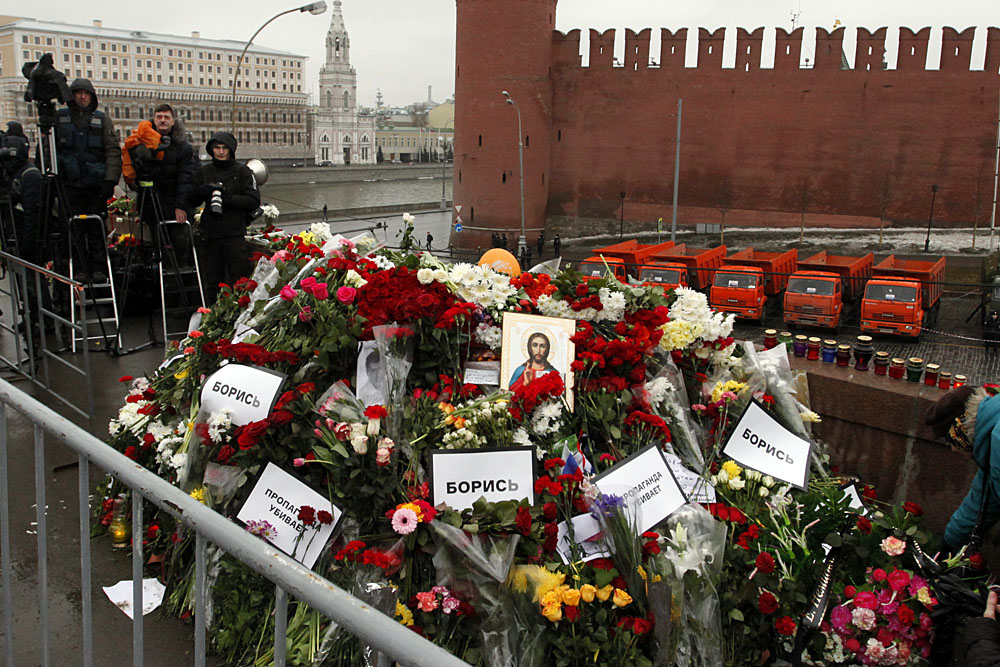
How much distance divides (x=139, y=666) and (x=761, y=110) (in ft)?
128

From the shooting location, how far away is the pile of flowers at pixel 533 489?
326cm

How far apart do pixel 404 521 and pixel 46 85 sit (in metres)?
4.61

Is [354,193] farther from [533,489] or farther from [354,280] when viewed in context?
[533,489]

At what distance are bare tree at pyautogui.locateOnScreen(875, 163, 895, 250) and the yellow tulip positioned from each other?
119 feet

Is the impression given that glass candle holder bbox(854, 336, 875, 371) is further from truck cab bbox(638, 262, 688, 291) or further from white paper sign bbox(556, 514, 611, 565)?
truck cab bbox(638, 262, 688, 291)

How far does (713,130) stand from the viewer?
126 feet

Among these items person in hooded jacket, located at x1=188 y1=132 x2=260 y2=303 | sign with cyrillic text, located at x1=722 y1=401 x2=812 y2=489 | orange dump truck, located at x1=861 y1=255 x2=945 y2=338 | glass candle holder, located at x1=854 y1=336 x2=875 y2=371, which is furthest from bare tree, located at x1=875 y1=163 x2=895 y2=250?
sign with cyrillic text, located at x1=722 y1=401 x2=812 y2=489

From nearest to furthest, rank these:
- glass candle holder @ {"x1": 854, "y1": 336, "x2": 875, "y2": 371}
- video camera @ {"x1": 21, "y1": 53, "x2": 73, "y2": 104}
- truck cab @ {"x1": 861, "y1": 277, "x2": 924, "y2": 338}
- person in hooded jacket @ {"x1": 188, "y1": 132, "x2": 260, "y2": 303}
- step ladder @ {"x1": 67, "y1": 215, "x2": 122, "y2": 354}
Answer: glass candle holder @ {"x1": 854, "y1": 336, "x2": 875, "y2": 371}, video camera @ {"x1": 21, "y1": 53, "x2": 73, "y2": 104}, person in hooded jacket @ {"x1": 188, "y1": 132, "x2": 260, "y2": 303}, step ladder @ {"x1": 67, "y1": 215, "x2": 122, "y2": 354}, truck cab @ {"x1": 861, "y1": 277, "x2": 924, "y2": 338}

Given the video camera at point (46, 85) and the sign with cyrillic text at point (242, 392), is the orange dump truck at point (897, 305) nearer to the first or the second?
the video camera at point (46, 85)

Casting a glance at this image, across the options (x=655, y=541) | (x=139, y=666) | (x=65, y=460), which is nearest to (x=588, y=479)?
(x=655, y=541)

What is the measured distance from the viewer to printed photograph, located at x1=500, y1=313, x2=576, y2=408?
4129 millimetres

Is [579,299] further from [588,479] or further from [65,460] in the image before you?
[65,460]

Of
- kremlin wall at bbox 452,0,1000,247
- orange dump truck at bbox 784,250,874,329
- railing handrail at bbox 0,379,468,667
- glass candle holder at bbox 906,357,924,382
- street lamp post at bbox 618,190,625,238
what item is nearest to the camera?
railing handrail at bbox 0,379,468,667

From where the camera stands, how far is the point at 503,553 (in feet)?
10.7
